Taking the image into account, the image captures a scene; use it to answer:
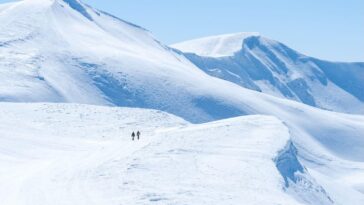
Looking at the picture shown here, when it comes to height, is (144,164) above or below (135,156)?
above

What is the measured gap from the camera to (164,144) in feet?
132

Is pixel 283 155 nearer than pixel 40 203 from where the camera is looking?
No

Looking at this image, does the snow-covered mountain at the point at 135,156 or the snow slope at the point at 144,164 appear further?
the snow-covered mountain at the point at 135,156

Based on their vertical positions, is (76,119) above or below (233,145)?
below

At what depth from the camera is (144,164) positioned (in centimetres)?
3394

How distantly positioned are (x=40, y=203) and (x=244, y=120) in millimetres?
29331

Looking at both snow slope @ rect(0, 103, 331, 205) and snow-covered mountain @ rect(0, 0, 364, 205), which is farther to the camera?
snow-covered mountain @ rect(0, 0, 364, 205)

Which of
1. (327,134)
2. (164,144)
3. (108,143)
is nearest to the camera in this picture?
(164,144)

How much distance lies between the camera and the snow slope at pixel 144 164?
2844cm

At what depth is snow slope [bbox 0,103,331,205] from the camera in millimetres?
28438

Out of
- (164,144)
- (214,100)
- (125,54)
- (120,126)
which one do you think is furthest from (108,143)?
(125,54)

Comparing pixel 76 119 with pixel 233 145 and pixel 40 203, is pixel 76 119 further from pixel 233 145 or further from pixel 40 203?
pixel 40 203

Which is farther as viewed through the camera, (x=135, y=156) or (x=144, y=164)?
(x=135, y=156)

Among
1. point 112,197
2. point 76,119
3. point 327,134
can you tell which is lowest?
point 327,134
